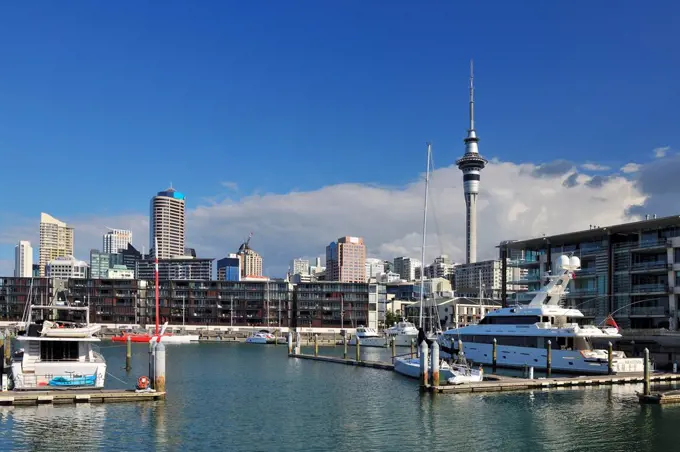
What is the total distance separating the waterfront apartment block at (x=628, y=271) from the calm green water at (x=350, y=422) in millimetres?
26553

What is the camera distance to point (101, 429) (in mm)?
36219

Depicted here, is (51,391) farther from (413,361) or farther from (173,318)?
(173,318)

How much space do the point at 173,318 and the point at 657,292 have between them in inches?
4964

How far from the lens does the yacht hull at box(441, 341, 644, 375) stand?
59.2m

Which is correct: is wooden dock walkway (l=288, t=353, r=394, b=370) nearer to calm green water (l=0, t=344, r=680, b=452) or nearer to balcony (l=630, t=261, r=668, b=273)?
calm green water (l=0, t=344, r=680, b=452)

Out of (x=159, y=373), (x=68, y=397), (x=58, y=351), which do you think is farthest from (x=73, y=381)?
(x=159, y=373)

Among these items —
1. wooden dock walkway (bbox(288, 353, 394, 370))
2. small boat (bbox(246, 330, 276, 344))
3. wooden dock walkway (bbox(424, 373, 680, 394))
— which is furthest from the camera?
small boat (bbox(246, 330, 276, 344))

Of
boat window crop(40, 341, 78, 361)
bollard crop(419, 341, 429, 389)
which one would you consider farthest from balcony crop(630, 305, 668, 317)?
boat window crop(40, 341, 78, 361)

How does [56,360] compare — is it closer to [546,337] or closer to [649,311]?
[546,337]

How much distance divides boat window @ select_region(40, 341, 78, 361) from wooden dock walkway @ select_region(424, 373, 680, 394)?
2431 centimetres

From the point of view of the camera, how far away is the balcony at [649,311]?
250 ft

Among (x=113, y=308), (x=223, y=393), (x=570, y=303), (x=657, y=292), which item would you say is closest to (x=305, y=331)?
(x=113, y=308)

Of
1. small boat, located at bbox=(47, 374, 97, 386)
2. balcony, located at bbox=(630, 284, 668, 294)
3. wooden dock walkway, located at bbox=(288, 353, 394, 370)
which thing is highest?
balcony, located at bbox=(630, 284, 668, 294)

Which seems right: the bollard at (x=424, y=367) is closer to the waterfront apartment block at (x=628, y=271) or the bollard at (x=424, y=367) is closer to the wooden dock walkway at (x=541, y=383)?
the wooden dock walkway at (x=541, y=383)
